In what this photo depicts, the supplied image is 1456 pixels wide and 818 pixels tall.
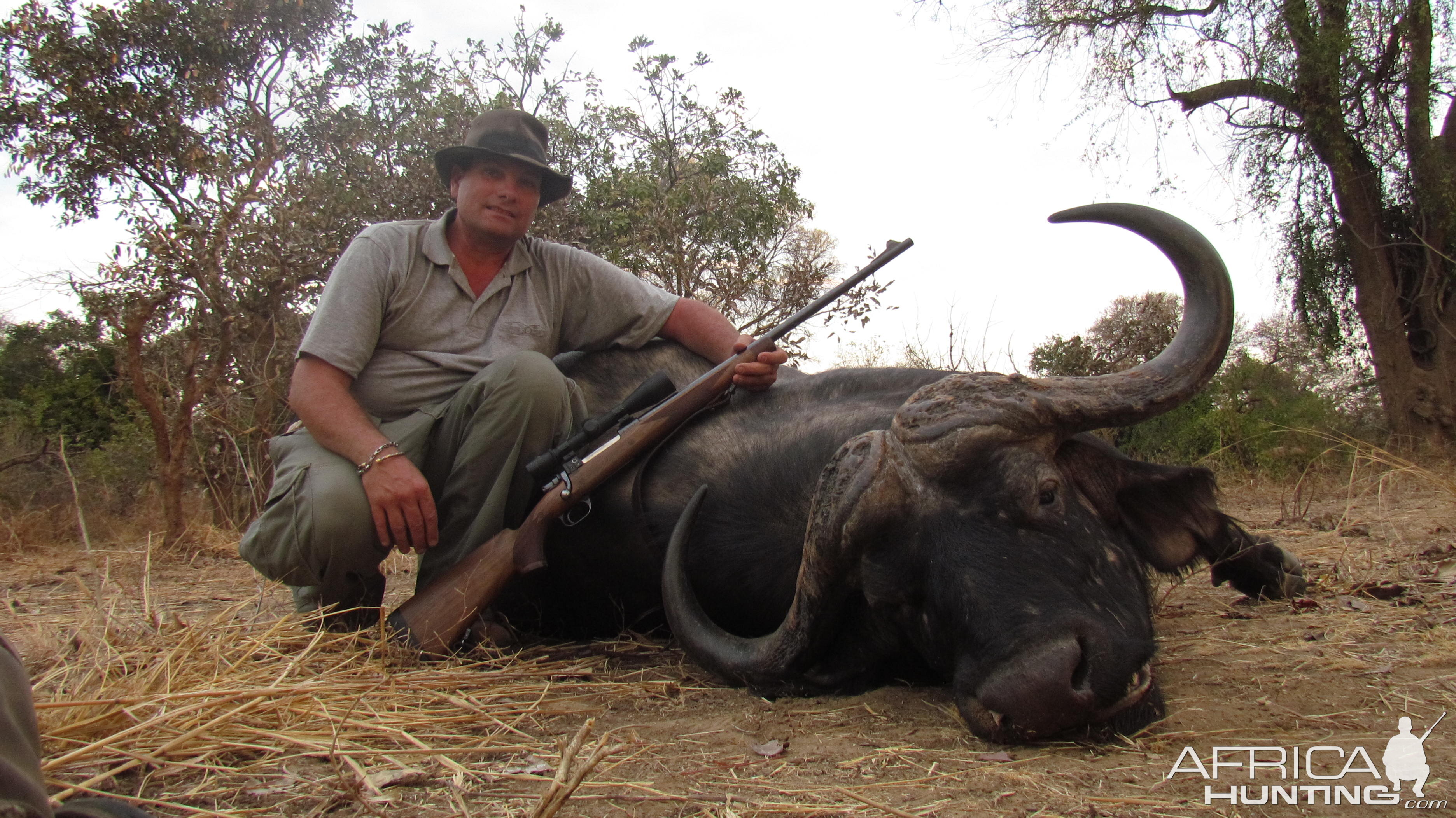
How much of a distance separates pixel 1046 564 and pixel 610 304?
81.3 inches

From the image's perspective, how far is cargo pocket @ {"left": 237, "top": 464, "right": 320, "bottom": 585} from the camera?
2920mm

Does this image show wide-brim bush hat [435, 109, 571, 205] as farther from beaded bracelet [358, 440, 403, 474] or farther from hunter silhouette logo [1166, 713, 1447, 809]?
hunter silhouette logo [1166, 713, 1447, 809]

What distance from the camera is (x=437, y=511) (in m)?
3.20

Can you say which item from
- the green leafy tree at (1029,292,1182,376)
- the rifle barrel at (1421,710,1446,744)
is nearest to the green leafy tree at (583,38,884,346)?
the green leafy tree at (1029,292,1182,376)

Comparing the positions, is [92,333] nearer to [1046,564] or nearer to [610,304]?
[610,304]

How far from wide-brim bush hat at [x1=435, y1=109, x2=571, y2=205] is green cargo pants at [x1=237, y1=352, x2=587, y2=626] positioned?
85 cm

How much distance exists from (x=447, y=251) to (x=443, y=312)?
0.24m

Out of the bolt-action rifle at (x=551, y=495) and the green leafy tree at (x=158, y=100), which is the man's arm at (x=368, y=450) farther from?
the green leafy tree at (x=158, y=100)

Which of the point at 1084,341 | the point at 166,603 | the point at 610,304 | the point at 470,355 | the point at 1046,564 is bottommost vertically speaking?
the point at 166,603

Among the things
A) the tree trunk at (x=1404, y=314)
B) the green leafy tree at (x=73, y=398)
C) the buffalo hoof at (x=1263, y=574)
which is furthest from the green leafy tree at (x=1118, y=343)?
the green leafy tree at (x=73, y=398)

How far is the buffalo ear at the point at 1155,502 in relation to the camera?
2426 millimetres

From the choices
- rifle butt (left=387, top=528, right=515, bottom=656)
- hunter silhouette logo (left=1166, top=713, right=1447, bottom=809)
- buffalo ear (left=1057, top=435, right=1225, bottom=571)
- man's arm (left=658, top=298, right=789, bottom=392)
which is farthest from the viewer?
man's arm (left=658, top=298, right=789, bottom=392)

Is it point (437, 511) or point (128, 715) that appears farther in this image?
point (437, 511)

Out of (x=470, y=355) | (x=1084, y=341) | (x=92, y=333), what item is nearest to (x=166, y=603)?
(x=470, y=355)
